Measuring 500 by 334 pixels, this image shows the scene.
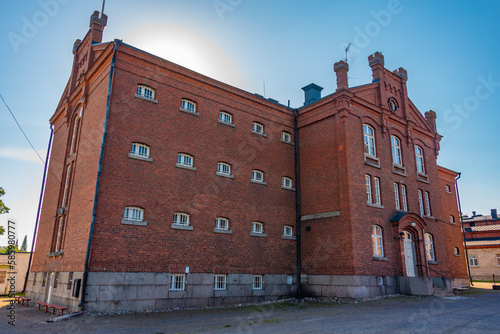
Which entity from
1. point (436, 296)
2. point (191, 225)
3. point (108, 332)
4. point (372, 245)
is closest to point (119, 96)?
point (191, 225)

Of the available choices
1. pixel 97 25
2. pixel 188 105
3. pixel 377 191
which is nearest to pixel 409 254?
pixel 377 191

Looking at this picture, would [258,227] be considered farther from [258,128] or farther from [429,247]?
[429,247]

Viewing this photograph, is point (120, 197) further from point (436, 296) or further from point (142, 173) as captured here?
point (436, 296)

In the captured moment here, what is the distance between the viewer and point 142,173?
1733 centimetres

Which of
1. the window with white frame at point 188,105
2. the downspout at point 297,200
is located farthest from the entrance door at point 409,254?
the window with white frame at point 188,105

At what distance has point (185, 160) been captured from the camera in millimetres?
19062

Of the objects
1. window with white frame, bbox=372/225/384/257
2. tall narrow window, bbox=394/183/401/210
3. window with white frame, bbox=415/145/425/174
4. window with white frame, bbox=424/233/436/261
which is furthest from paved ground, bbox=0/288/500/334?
window with white frame, bbox=415/145/425/174

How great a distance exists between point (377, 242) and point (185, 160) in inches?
487

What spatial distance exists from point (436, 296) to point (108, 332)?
59.7ft

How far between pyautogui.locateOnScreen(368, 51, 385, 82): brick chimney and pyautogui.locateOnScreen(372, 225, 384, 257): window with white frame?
10653 millimetres

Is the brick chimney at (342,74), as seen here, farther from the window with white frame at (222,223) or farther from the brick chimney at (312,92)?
the window with white frame at (222,223)

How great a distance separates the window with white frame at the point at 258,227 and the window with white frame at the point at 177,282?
17.1 ft

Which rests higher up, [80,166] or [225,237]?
[80,166]

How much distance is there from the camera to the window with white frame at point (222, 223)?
19.5m
